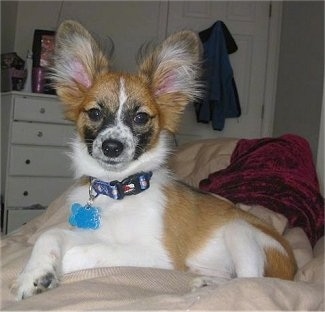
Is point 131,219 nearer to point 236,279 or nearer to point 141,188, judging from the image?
point 141,188

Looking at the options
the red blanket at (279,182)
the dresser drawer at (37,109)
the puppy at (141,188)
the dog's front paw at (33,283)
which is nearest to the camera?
the dog's front paw at (33,283)

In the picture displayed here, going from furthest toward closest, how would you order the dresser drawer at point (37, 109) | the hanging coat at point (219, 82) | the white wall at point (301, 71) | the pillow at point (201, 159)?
the hanging coat at point (219, 82) < the white wall at point (301, 71) < the dresser drawer at point (37, 109) < the pillow at point (201, 159)

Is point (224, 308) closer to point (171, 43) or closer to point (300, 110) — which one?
point (171, 43)

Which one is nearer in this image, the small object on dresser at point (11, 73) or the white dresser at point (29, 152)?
the white dresser at point (29, 152)

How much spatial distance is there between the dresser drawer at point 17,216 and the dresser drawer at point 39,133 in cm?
55

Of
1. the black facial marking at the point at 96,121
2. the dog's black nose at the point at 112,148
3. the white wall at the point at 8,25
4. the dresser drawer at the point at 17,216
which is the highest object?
the white wall at the point at 8,25

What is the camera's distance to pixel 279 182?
1.98m

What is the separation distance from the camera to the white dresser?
3.30 metres

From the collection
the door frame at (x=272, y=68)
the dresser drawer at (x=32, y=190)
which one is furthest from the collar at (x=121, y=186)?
the door frame at (x=272, y=68)

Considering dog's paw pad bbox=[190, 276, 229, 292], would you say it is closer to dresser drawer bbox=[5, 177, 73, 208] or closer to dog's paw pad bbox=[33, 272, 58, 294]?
dog's paw pad bbox=[33, 272, 58, 294]

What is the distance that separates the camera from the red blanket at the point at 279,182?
193 cm

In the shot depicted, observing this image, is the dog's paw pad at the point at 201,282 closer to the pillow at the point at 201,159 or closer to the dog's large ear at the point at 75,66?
the dog's large ear at the point at 75,66

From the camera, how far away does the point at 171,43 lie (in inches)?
64.5

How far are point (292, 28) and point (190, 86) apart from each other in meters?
2.84
